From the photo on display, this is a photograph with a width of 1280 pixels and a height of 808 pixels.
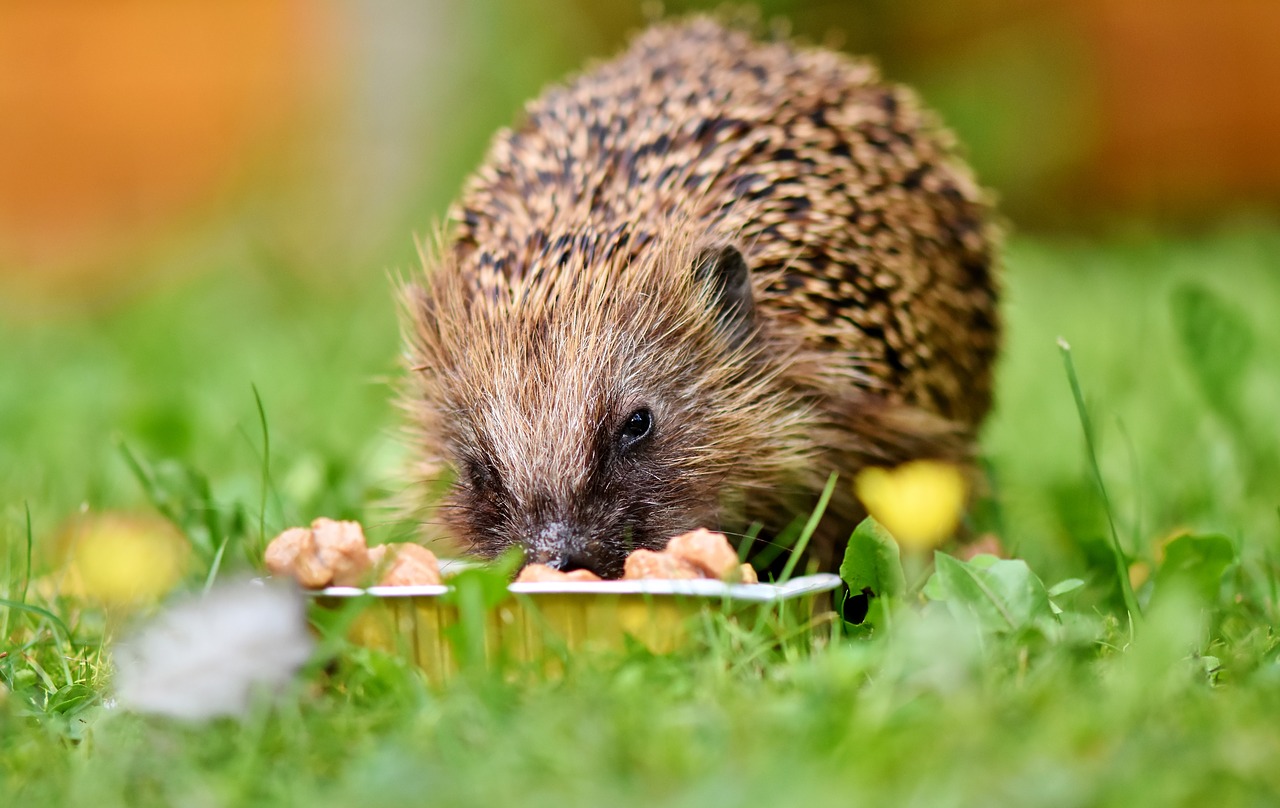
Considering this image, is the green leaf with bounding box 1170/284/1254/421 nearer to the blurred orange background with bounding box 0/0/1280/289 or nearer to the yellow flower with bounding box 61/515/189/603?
the yellow flower with bounding box 61/515/189/603

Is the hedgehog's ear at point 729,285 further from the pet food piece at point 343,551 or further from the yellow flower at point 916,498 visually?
the pet food piece at point 343,551

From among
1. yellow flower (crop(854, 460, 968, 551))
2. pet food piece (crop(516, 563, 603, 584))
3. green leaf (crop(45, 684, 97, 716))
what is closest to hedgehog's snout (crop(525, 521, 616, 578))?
pet food piece (crop(516, 563, 603, 584))

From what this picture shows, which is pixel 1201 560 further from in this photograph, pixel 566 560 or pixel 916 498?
pixel 566 560

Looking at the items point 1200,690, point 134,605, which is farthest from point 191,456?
point 1200,690

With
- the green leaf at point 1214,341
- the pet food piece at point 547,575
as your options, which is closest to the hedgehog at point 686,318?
the pet food piece at point 547,575

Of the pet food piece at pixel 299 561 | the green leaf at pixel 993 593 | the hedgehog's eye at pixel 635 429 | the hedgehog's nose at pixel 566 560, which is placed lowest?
the green leaf at pixel 993 593

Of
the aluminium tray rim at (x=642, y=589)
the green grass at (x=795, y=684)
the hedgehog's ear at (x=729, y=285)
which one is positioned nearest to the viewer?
the green grass at (x=795, y=684)

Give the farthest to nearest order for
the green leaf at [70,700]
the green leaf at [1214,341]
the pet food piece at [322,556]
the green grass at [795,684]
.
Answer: the green leaf at [1214,341]
the pet food piece at [322,556]
the green leaf at [70,700]
the green grass at [795,684]
